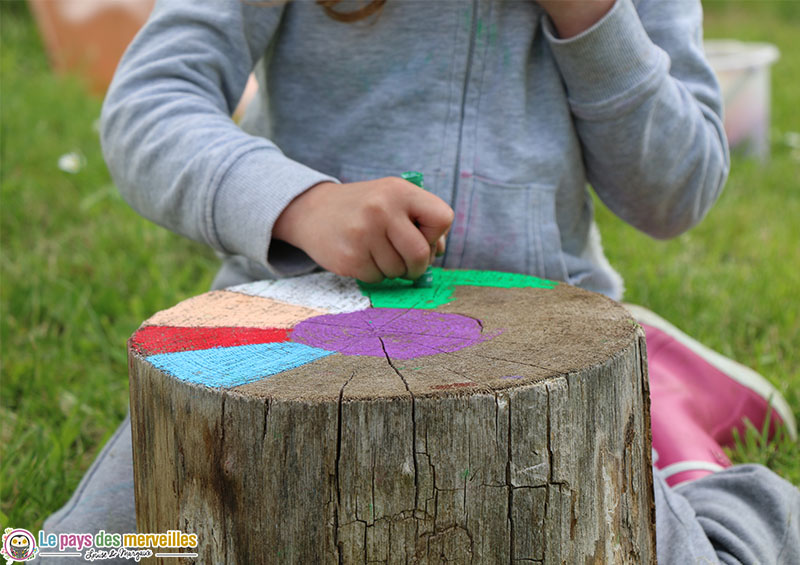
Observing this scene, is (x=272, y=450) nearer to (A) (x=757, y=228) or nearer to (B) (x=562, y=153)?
(B) (x=562, y=153)

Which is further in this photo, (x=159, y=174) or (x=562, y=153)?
(x=562, y=153)

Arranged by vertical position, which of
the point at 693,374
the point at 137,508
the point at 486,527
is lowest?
the point at 693,374

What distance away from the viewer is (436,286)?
110 cm

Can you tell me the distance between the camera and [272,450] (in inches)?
30.5

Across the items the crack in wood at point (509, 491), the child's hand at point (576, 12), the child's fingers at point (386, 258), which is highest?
the child's hand at point (576, 12)

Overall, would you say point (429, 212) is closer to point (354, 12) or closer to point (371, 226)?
point (371, 226)

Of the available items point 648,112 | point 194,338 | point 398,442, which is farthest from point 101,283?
point 398,442

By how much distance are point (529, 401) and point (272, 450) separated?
237mm

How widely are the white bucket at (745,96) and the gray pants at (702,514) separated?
2341 mm

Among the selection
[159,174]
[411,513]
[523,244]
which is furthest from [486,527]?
[159,174]

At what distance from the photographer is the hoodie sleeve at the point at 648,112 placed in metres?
1.19

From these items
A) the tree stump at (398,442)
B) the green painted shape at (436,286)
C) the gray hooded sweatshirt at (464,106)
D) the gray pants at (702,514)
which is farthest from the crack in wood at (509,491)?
the gray hooded sweatshirt at (464,106)

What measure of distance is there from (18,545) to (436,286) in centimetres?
67

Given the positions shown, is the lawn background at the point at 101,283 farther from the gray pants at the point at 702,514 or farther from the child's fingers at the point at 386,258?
the child's fingers at the point at 386,258
